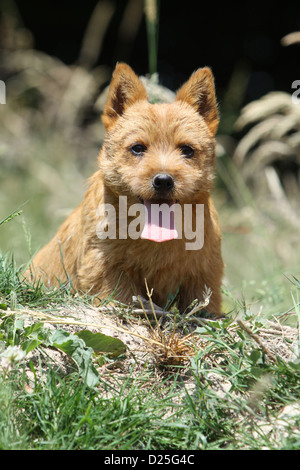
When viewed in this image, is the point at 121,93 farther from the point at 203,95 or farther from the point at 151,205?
the point at 151,205

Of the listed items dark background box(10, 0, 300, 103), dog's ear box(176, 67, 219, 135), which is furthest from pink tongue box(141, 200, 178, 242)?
dark background box(10, 0, 300, 103)

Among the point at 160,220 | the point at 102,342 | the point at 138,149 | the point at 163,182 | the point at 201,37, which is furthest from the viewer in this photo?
the point at 201,37

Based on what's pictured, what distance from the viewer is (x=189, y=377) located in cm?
252

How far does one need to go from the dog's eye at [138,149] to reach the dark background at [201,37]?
5.79m

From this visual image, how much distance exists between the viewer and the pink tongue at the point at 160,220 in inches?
122

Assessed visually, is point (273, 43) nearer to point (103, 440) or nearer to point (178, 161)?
point (178, 161)

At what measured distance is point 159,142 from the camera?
3.24 meters

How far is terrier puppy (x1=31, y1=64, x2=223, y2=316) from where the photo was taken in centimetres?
315

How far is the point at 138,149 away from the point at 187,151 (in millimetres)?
284

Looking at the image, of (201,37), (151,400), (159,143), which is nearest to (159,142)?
(159,143)

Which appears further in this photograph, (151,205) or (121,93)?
(121,93)

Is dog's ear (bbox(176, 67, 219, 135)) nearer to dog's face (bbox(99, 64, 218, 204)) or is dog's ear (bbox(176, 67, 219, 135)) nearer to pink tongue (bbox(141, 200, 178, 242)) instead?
dog's face (bbox(99, 64, 218, 204))
